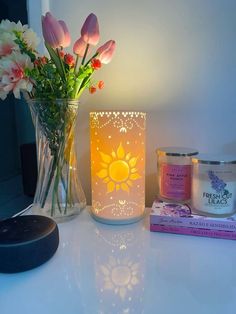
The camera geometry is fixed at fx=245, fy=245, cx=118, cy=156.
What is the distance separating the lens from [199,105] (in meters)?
0.62

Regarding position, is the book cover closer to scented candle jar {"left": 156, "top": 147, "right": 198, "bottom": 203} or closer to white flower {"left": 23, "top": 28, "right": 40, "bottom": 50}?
scented candle jar {"left": 156, "top": 147, "right": 198, "bottom": 203}

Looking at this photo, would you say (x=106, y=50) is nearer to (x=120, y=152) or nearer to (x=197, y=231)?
(x=120, y=152)

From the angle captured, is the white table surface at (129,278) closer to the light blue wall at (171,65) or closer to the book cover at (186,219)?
the book cover at (186,219)

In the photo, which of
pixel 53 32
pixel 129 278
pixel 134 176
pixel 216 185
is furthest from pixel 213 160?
pixel 53 32

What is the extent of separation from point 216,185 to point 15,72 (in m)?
0.43

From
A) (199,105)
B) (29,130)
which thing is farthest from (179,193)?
(29,130)

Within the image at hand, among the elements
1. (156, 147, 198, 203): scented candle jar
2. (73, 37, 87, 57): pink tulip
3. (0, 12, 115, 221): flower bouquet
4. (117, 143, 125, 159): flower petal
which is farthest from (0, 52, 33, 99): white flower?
(156, 147, 198, 203): scented candle jar

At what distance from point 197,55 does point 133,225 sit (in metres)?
0.44

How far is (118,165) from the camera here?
547 millimetres

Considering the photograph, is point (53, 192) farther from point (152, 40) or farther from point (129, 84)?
point (152, 40)

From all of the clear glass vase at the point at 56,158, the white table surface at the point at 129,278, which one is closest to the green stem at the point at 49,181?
the clear glass vase at the point at 56,158

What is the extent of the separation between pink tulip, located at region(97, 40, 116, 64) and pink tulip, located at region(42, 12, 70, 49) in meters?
0.08

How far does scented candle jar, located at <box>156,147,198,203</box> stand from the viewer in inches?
21.4

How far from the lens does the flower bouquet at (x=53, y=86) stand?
1.45 feet
